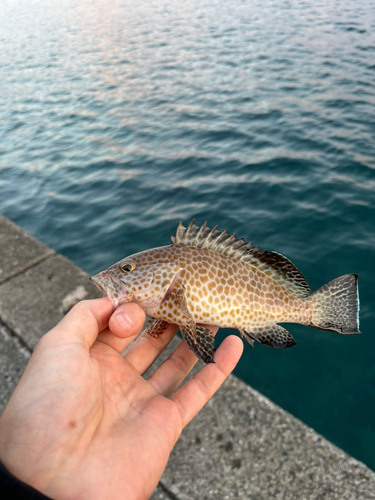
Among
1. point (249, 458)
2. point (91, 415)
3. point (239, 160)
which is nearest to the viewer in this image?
point (91, 415)

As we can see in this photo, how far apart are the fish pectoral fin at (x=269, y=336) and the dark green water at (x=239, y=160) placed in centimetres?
162

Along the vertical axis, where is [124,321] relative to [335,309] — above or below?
above

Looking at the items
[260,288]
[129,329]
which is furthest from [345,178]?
[129,329]

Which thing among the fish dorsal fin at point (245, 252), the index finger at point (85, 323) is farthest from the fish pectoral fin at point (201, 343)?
the fish dorsal fin at point (245, 252)

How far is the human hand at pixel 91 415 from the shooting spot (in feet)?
7.40

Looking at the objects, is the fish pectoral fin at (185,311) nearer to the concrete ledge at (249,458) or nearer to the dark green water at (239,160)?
the concrete ledge at (249,458)

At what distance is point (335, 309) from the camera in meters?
3.47

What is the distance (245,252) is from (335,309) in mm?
1025

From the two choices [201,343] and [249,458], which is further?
[249,458]

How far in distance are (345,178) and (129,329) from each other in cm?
723

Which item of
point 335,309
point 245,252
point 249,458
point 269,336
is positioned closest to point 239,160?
point 245,252

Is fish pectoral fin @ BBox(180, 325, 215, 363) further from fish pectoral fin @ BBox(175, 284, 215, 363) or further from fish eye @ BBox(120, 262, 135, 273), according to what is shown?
fish eye @ BBox(120, 262, 135, 273)

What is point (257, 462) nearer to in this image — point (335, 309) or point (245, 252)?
point (335, 309)

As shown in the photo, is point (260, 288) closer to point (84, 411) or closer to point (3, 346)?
point (84, 411)
